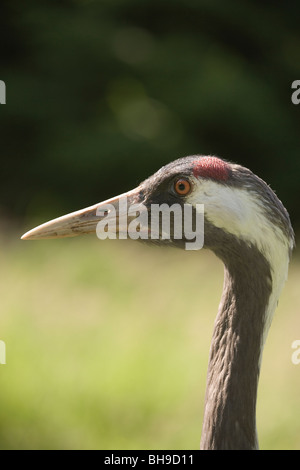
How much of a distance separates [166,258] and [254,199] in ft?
14.3

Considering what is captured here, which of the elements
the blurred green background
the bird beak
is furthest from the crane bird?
the blurred green background

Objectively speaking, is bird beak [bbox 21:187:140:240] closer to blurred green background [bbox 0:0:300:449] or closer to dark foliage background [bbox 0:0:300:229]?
blurred green background [bbox 0:0:300:449]

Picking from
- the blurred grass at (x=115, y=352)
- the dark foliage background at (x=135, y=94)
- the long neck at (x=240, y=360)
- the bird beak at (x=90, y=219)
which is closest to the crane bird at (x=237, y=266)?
the long neck at (x=240, y=360)

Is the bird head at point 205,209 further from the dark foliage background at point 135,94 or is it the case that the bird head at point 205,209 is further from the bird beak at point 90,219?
the dark foliage background at point 135,94

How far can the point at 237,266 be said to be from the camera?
2.59 meters

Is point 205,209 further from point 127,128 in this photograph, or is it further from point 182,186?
point 127,128

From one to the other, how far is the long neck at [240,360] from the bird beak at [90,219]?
0.37 m

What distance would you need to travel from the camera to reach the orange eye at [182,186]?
8.59 feet

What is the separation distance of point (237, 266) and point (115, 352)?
2.89m

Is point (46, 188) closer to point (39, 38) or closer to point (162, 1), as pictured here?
point (39, 38)

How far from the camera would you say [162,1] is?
7.93 m

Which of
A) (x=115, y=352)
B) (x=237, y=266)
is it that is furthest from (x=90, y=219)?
(x=115, y=352)

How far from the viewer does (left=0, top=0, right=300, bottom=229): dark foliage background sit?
7.50 m

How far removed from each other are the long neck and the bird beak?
372mm
